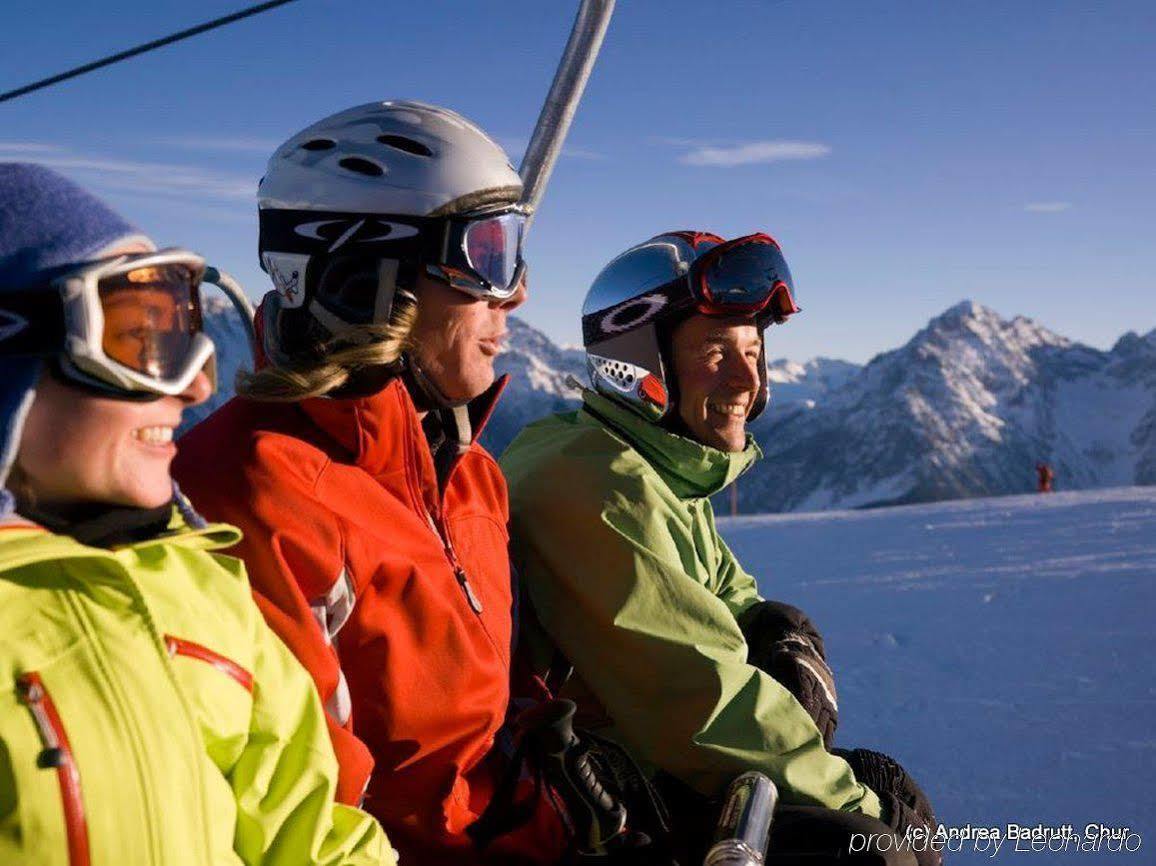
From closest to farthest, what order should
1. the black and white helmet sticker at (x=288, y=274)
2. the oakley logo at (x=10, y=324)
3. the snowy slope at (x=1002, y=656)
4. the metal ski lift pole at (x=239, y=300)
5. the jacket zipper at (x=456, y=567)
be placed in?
the oakley logo at (x=10, y=324) < the metal ski lift pole at (x=239, y=300) < the jacket zipper at (x=456, y=567) < the black and white helmet sticker at (x=288, y=274) < the snowy slope at (x=1002, y=656)

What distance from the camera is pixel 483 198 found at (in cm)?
274

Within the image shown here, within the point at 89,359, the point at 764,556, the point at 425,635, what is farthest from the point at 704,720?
the point at 764,556

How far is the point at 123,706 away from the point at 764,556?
30.1ft

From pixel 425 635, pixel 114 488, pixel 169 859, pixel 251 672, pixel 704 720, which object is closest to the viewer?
pixel 169 859

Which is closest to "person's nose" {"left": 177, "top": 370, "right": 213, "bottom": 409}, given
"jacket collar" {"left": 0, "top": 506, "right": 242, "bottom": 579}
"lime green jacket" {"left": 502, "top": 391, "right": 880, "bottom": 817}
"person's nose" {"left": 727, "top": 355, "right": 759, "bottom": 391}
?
"jacket collar" {"left": 0, "top": 506, "right": 242, "bottom": 579}

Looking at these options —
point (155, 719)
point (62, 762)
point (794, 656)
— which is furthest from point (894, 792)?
point (62, 762)

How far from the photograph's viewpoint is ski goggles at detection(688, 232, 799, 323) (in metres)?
3.56

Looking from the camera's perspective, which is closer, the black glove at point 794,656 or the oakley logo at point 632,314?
the black glove at point 794,656

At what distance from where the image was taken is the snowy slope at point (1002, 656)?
490 cm

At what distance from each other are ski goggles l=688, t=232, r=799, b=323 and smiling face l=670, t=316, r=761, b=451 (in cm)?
7

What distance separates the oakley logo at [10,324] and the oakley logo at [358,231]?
3.32 feet

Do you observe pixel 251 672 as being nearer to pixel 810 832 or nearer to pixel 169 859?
pixel 169 859

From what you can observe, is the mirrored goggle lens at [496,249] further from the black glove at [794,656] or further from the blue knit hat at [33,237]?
the black glove at [794,656]

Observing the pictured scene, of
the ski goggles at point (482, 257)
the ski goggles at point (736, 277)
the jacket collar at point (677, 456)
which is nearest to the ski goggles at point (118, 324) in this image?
the ski goggles at point (482, 257)
